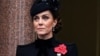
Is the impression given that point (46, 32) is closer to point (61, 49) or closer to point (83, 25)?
point (61, 49)

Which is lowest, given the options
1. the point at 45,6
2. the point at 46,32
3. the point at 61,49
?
the point at 61,49

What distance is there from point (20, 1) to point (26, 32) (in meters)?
0.34

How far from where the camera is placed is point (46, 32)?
340 centimetres

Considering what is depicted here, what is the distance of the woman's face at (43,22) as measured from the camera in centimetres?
337

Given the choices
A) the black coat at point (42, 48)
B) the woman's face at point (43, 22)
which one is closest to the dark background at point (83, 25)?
the black coat at point (42, 48)

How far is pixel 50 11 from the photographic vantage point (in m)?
3.42

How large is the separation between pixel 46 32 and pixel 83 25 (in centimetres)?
440

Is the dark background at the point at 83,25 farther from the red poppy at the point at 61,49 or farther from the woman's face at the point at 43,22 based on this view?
the woman's face at the point at 43,22

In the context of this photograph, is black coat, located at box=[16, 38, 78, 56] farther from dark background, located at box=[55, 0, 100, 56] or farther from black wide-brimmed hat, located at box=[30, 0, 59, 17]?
dark background, located at box=[55, 0, 100, 56]

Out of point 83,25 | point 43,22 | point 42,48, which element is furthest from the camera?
point 83,25

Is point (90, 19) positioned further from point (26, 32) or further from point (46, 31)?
point (46, 31)

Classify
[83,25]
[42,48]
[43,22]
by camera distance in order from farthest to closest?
[83,25], [42,48], [43,22]

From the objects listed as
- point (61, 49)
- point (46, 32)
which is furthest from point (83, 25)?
point (46, 32)

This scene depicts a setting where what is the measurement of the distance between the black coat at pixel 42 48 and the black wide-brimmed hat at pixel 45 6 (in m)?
0.26
